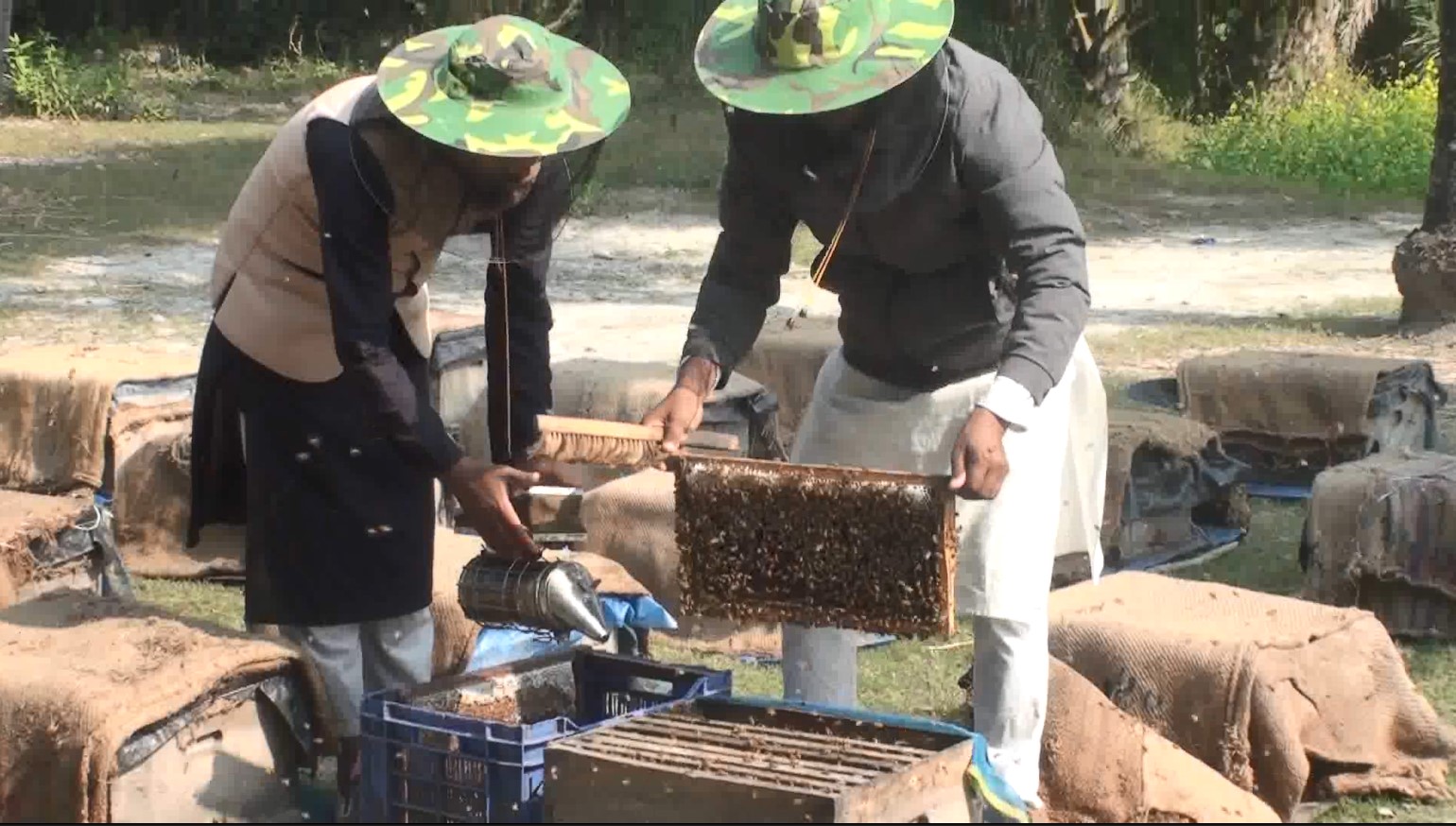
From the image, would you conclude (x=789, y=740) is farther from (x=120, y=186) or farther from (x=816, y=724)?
(x=120, y=186)

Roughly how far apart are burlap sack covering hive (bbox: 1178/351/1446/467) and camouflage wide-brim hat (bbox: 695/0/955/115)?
5046 millimetres

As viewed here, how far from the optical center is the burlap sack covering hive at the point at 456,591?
5.86 m

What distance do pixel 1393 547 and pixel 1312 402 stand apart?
6.66 ft

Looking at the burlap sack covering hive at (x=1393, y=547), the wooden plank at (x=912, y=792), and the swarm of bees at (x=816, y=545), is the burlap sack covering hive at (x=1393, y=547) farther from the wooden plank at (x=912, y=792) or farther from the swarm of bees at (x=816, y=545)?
the wooden plank at (x=912, y=792)

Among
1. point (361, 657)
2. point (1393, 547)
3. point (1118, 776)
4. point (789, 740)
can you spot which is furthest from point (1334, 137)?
point (789, 740)

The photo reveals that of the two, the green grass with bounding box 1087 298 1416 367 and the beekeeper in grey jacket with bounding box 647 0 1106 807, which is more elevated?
the beekeeper in grey jacket with bounding box 647 0 1106 807

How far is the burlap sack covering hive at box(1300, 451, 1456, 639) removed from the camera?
698cm

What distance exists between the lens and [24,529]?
6.25 meters

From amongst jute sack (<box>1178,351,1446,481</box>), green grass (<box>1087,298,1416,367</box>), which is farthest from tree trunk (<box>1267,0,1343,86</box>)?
jute sack (<box>1178,351,1446,481</box>)

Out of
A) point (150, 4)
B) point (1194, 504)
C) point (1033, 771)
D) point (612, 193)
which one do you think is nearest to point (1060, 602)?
point (1033, 771)

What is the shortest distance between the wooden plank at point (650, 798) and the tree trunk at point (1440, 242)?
9.78 metres

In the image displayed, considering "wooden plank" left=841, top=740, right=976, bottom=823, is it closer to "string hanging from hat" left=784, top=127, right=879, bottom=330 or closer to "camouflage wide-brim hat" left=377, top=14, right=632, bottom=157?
"string hanging from hat" left=784, top=127, right=879, bottom=330

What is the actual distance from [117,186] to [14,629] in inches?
530

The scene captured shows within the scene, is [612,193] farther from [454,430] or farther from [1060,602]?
[1060,602]
